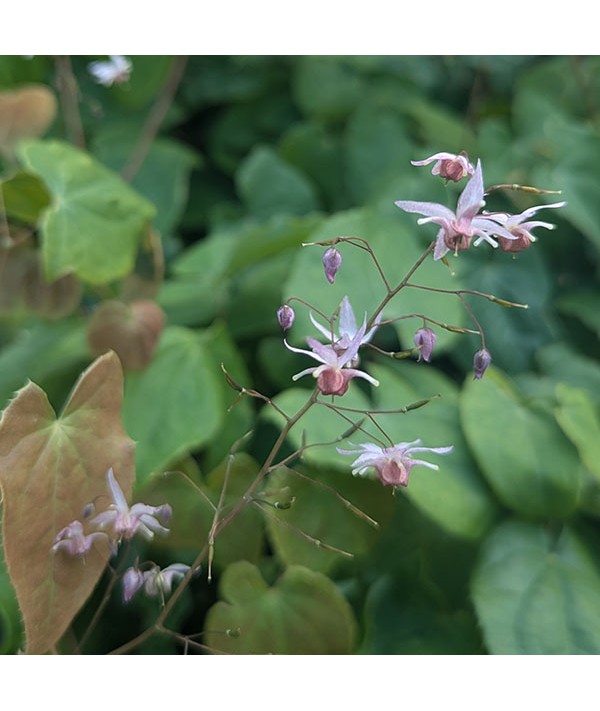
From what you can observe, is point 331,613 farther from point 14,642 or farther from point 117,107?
point 117,107

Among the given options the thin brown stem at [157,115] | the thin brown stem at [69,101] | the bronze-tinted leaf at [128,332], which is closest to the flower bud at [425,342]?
the bronze-tinted leaf at [128,332]

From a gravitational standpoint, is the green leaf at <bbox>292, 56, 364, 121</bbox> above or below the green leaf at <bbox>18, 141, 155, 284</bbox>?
below

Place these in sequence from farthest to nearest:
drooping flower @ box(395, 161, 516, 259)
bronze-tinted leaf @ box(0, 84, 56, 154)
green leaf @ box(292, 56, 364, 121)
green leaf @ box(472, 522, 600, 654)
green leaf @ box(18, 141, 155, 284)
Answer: green leaf @ box(292, 56, 364, 121) → bronze-tinted leaf @ box(0, 84, 56, 154) → green leaf @ box(18, 141, 155, 284) → green leaf @ box(472, 522, 600, 654) → drooping flower @ box(395, 161, 516, 259)

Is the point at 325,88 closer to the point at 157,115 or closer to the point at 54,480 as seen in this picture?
Answer: the point at 157,115

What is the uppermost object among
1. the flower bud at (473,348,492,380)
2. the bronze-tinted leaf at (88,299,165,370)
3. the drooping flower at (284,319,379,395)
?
the drooping flower at (284,319,379,395)

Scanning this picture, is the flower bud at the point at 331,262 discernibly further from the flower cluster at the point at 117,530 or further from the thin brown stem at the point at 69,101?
the thin brown stem at the point at 69,101

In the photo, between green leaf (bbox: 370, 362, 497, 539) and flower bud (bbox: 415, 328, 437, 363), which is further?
green leaf (bbox: 370, 362, 497, 539)

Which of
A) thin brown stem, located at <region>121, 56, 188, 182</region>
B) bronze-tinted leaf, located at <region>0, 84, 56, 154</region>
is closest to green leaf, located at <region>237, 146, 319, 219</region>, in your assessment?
thin brown stem, located at <region>121, 56, 188, 182</region>

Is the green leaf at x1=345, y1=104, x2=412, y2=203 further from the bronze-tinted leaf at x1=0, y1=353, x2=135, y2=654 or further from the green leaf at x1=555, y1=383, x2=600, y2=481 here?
the bronze-tinted leaf at x1=0, y1=353, x2=135, y2=654
